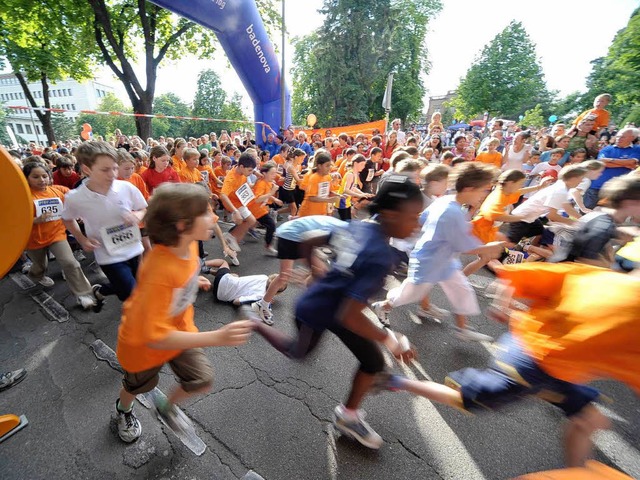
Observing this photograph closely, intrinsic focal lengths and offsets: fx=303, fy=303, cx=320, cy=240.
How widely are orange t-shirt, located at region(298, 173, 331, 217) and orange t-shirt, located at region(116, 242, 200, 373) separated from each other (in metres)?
2.98

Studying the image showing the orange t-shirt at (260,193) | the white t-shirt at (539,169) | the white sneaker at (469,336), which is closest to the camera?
the white sneaker at (469,336)

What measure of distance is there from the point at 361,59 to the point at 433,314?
86.5ft

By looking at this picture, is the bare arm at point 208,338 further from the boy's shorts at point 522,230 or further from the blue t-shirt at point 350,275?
the boy's shorts at point 522,230

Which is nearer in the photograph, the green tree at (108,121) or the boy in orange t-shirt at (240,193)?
the boy in orange t-shirt at (240,193)

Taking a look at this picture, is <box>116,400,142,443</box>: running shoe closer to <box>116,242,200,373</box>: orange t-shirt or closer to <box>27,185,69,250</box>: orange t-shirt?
<box>116,242,200,373</box>: orange t-shirt

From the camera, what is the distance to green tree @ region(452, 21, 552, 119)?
88.6ft

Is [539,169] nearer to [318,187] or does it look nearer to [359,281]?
[318,187]

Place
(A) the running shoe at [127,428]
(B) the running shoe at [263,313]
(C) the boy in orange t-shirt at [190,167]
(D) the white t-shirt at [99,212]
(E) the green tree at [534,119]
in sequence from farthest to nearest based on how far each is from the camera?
(E) the green tree at [534,119], (C) the boy in orange t-shirt at [190,167], (B) the running shoe at [263,313], (D) the white t-shirt at [99,212], (A) the running shoe at [127,428]

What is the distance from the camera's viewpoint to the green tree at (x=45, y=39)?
11930 millimetres

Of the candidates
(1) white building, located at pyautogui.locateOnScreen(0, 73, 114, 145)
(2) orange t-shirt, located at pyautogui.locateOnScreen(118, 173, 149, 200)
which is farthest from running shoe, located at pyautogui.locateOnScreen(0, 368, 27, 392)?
(1) white building, located at pyautogui.locateOnScreen(0, 73, 114, 145)

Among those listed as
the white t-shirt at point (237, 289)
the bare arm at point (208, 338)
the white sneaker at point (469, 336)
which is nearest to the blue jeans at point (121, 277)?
the white t-shirt at point (237, 289)

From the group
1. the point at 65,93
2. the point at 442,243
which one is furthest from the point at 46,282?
the point at 65,93

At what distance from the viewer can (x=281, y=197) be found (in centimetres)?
701

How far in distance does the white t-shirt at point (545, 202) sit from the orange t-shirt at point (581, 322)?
9.49ft
